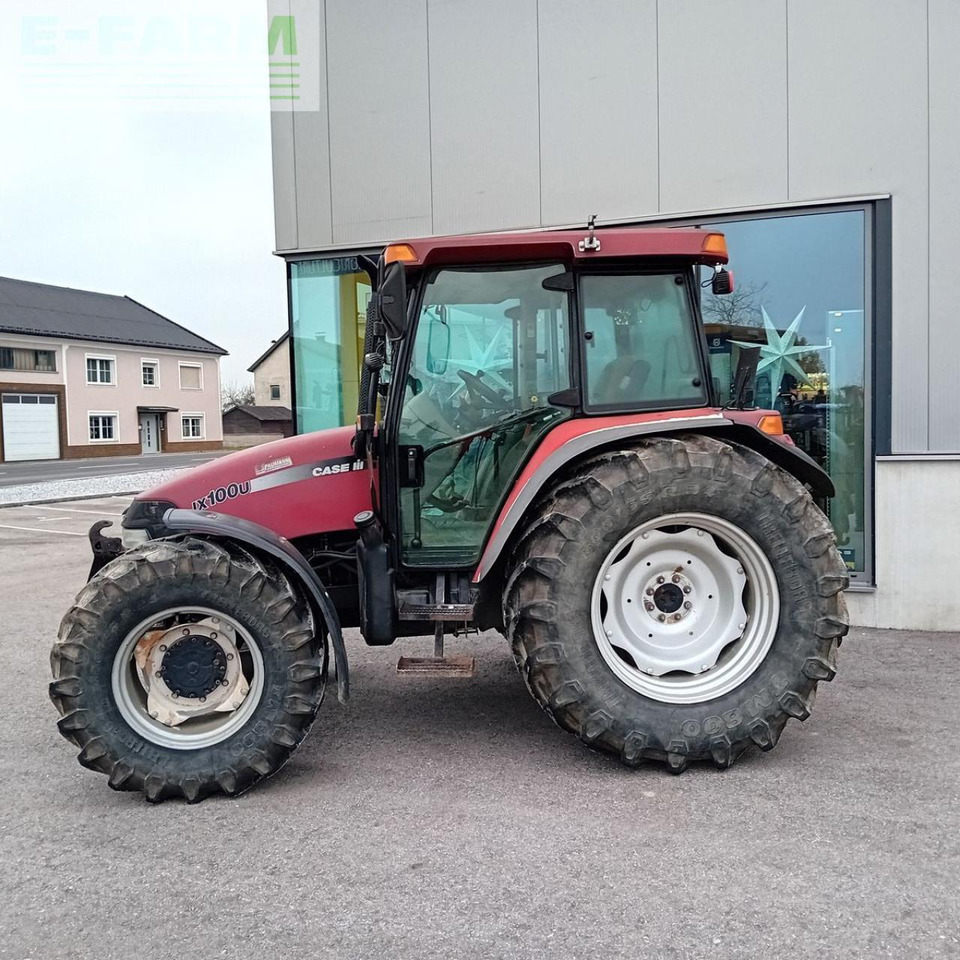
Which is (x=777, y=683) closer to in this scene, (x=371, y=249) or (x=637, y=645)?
(x=637, y=645)

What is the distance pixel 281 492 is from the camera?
391cm

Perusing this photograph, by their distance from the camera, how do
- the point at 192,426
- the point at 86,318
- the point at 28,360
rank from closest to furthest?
1. the point at 28,360
2. the point at 86,318
3. the point at 192,426

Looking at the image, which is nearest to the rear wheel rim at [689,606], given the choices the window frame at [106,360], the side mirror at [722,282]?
the side mirror at [722,282]

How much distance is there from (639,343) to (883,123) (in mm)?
3704

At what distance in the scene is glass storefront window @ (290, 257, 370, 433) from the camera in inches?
295

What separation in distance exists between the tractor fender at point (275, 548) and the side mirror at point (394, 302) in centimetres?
103

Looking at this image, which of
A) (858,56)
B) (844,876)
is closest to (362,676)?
(844,876)

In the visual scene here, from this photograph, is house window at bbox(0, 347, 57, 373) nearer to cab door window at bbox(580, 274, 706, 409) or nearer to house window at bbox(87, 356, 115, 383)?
house window at bbox(87, 356, 115, 383)

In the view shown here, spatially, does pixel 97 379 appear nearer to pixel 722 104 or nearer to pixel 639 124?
pixel 639 124

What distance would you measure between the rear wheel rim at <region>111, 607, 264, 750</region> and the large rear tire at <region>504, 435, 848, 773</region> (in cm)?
112

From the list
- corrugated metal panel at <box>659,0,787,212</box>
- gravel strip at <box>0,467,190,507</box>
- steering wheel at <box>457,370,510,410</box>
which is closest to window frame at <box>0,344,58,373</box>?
gravel strip at <box>0,467,190,507</box>

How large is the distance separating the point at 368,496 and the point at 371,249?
12.8 ft

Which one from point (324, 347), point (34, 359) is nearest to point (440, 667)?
point (324, 347)

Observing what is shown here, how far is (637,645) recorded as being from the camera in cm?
371
